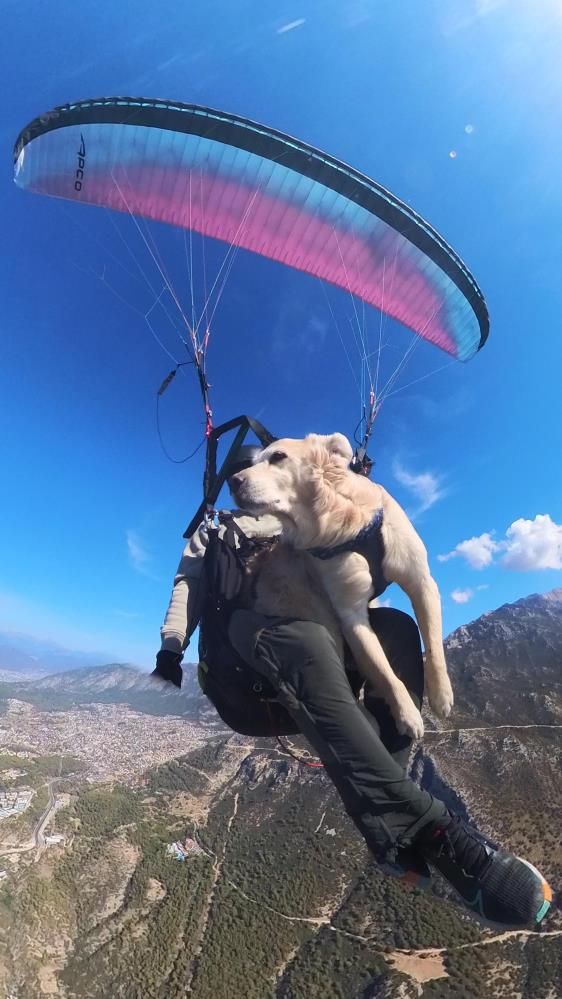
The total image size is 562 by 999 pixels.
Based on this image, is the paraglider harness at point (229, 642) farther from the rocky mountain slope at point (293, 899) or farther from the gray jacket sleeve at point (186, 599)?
the rocky mountain slope at point (293, 899)

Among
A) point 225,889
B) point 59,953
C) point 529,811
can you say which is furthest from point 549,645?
point 59,953

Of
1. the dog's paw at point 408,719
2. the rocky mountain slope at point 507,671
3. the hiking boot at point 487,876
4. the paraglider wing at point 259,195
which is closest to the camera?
the hiking boot at point 487,876

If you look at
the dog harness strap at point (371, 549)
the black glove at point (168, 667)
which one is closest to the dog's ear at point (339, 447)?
the dog harness strap at point (371, 549)

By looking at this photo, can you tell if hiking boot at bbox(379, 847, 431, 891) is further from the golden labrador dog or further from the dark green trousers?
the golden labrador dog

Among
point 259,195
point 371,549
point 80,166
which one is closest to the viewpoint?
point 371,549

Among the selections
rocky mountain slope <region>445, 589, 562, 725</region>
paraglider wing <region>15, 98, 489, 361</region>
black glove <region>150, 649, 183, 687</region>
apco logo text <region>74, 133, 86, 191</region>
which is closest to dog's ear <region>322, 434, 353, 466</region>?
black glove <region>150, 649, 183, 687</region>

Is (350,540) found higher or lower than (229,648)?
higher

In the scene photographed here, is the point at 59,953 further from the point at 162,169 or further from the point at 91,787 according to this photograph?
the point at 162,169

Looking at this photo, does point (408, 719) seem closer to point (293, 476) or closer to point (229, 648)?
point (229, 648)

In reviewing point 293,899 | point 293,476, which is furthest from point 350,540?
point 293,899
